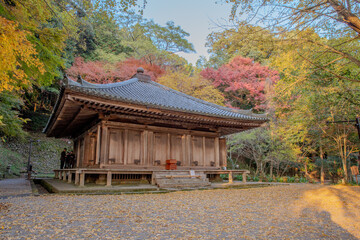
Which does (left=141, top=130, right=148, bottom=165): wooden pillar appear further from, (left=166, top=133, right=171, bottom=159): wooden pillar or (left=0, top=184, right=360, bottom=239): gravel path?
(left=0, top=184, right=360, bottom=239): gravel path

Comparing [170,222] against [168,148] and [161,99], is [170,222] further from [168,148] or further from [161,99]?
[161,99]

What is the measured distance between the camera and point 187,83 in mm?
21328

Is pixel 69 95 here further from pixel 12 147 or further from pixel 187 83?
pixel 12 147

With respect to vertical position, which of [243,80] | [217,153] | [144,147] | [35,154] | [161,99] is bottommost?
[217,153]

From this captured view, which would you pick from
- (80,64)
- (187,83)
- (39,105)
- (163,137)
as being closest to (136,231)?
(163,137)

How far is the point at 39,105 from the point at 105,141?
22568mm

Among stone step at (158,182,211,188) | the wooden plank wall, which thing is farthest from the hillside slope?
stone step at (158,182,211,188)

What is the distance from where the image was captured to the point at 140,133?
1020 cm

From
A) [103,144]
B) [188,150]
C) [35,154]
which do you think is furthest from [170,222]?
[35,154]

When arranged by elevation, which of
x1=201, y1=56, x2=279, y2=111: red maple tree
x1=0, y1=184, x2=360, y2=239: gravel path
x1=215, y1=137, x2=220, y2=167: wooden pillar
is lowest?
x1=0, y1=184, x2=360, y2=239: gravel path

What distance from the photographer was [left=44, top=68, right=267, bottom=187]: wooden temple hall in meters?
8.30

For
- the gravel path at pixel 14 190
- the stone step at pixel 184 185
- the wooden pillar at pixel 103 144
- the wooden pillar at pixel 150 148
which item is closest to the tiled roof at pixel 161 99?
the wooden pillar at pixel 103 144

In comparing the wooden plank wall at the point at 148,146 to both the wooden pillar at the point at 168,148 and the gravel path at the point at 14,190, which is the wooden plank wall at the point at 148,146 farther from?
the gravel path at the point at 14,190

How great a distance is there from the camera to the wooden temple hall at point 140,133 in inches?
327
